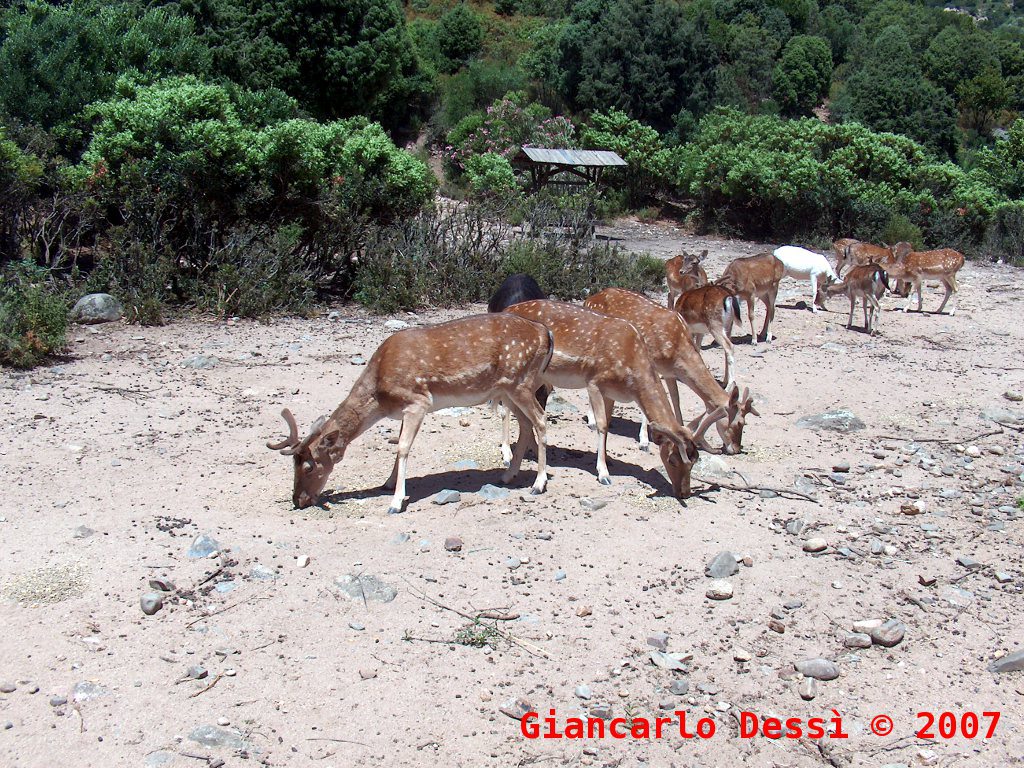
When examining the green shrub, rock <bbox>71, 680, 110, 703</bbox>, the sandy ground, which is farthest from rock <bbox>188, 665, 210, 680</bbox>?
the green shrub

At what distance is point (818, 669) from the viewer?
6.08m

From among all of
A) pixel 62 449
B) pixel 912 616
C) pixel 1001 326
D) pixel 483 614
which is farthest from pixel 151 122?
pixel 1001 326

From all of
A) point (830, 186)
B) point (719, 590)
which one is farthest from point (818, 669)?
point (830, 186)

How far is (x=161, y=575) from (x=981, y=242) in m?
23.9

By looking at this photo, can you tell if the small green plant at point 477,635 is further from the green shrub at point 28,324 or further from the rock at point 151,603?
the green shrub at point 28,324

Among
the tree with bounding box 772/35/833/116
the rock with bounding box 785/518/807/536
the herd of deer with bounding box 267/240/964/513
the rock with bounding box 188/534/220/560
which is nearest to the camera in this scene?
the rock with bounding box 188/534/220/560

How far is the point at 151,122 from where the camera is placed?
1387cm

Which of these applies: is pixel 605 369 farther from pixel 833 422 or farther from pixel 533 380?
pixel 833 422

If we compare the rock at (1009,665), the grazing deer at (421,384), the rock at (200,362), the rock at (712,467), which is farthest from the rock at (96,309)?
the rock at (1009,665)

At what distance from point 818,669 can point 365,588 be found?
2.95 m

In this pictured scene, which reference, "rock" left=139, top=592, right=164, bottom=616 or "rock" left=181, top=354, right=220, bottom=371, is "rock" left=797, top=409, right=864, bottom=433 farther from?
"rock" left=139, top=592, right=164, bottom=616

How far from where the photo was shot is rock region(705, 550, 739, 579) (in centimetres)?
719

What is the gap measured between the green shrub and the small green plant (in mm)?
7185

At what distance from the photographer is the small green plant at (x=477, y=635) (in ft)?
20.6
